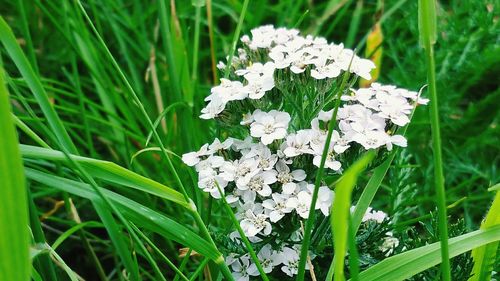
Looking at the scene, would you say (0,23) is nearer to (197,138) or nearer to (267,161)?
(267,161)

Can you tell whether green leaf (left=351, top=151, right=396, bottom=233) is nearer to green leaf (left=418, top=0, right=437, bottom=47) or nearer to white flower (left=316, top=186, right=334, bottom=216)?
white flower (left=316, top=186, right=334, bottom=216)

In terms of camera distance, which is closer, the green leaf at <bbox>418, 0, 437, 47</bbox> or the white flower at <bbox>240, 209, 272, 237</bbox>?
the green leaf at <bbox>418, 0, 437, 47</bbox>

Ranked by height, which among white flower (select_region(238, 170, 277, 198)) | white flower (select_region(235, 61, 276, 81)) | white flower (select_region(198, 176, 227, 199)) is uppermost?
white flower (select_region(235, 61, 276, 81))

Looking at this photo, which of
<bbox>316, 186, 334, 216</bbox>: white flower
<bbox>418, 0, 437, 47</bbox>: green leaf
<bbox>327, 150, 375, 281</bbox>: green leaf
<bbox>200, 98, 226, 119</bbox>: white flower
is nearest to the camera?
<bbox>327, 150, 375, 281</bbox>: green leaf

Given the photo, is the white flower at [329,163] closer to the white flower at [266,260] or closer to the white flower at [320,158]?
the white flower at [320,158]

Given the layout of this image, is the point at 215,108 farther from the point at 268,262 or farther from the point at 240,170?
the point at 268,262

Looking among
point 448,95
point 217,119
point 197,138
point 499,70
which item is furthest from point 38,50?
point 499,70

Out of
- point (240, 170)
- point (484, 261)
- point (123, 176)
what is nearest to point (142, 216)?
point (123, 176)

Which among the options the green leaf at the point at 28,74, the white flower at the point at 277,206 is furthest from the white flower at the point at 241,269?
the green leaf at the point at 28,74

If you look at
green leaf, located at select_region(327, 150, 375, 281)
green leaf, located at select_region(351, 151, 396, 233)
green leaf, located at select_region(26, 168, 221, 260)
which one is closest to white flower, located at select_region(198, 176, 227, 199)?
green leaf, located at select_region(26, 168, 221, 260)
